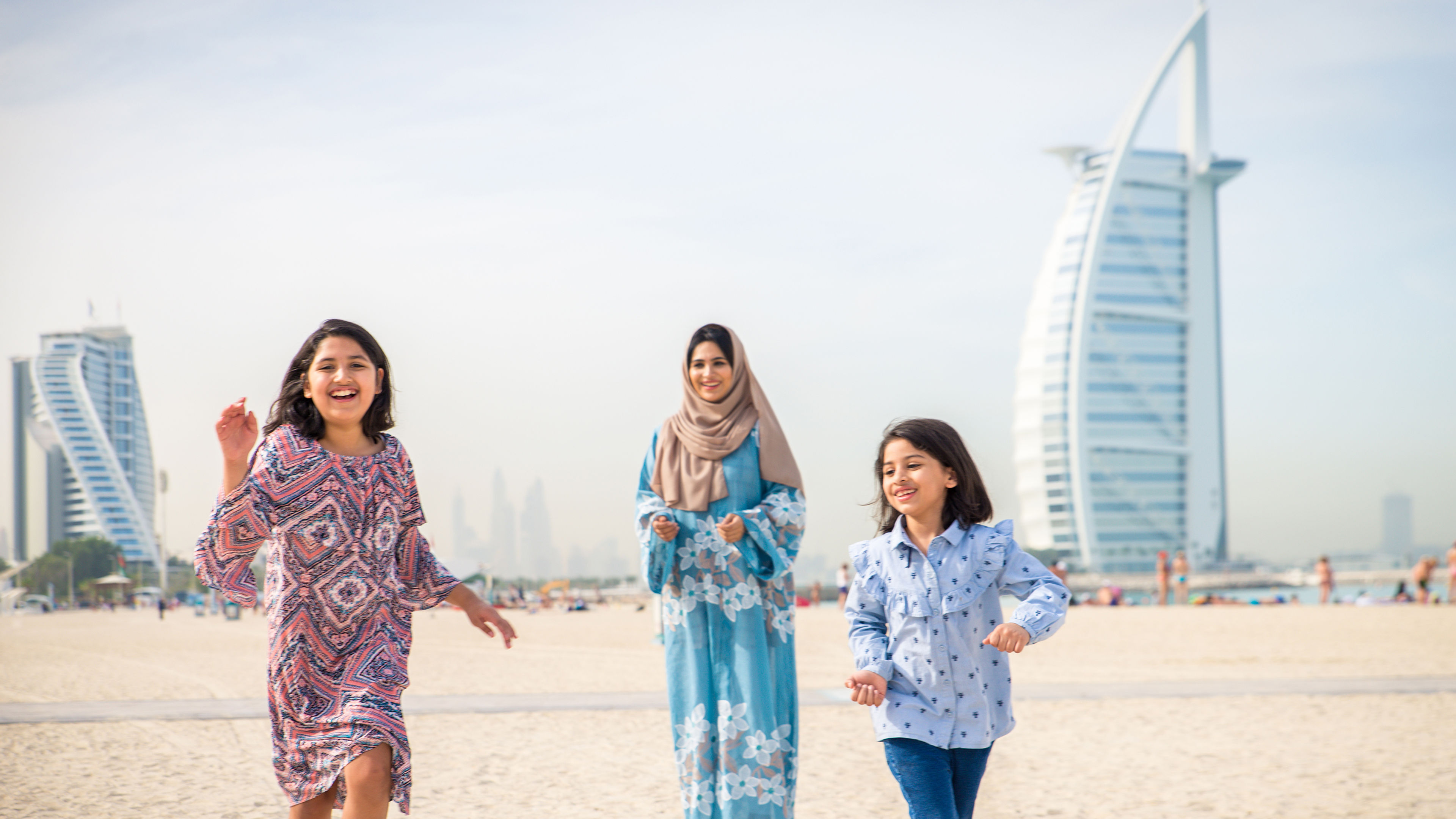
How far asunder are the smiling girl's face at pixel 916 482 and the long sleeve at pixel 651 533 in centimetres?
115

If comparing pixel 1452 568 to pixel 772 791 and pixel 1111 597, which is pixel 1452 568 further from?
pixel 772 791

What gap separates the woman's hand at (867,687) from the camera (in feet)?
7.63

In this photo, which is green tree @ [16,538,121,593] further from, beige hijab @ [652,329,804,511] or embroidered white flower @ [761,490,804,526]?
embroidered white flower @ [761,490,804,526]

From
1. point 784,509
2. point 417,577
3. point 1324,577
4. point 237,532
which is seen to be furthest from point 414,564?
point 1324,577

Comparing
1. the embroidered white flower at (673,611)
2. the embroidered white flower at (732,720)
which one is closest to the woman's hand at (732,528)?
the embroidered white flower at (673,611)

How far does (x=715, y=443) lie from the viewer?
11.9ft

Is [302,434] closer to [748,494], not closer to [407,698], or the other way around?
[748,494]

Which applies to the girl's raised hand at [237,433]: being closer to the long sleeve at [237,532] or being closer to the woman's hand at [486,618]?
the long sleeve at [237,532]

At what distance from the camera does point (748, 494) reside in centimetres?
366

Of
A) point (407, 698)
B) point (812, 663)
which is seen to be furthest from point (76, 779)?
point (812, 663)

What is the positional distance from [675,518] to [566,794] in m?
1.74

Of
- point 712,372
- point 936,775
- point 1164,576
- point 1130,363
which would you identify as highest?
point 1130,363

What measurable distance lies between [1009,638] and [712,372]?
5.44 ft

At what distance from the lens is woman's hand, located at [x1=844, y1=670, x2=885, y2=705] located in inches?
91.5
